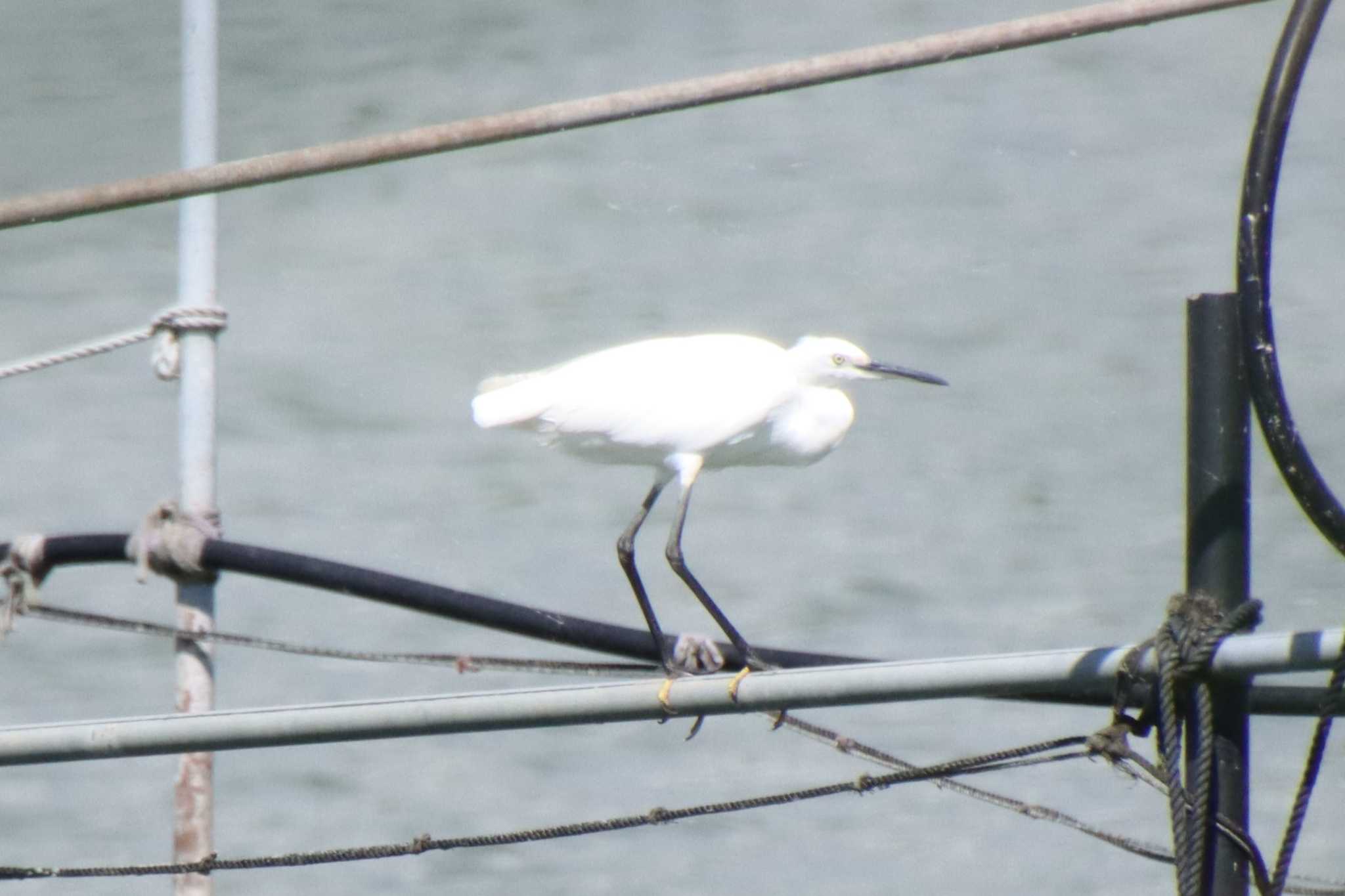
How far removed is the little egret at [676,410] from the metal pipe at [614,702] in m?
0.91

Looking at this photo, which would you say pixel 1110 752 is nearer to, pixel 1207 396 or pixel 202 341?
pixel 1207 396

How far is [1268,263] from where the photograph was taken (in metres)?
1.10

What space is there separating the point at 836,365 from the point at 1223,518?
1487 millimetres

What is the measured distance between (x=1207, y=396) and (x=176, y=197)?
1.00 m

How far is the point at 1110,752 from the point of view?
122 cm

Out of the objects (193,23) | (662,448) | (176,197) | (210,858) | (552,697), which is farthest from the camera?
(193,23)

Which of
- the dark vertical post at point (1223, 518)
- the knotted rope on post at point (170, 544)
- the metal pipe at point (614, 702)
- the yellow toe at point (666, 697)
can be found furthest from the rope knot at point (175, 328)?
the dark vertical post at point (1223, 518)

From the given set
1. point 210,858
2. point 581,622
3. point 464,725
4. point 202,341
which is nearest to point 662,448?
point 581,622

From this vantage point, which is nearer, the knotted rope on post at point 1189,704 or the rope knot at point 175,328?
the knotted rope on post at point 1189,704

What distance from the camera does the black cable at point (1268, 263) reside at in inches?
43.0

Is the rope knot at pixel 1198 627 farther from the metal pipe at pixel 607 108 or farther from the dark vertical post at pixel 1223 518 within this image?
the metal pipe at pixel 607 108

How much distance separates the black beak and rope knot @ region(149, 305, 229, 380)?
951 mm

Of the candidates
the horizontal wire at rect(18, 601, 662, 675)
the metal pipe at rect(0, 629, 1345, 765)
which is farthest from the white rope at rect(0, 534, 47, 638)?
the metal pipe at rect(0, 629, 1345, 765)

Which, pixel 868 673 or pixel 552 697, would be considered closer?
pixel 868 673
